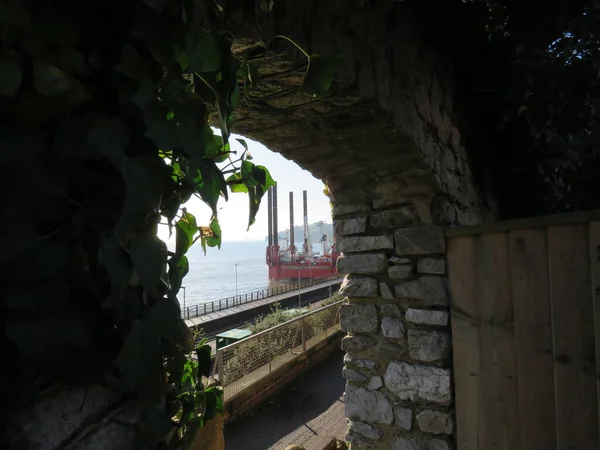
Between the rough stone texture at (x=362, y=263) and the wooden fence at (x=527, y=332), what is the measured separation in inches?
13.9

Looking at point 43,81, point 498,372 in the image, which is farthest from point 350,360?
point 43,81

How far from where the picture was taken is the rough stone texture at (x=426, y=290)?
197 centimetres

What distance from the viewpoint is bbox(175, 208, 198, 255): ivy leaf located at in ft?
2.47

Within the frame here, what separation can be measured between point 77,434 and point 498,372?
1733mm

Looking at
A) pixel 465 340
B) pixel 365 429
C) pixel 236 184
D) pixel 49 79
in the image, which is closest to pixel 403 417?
pixel 365 429

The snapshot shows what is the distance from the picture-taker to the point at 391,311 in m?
2.12

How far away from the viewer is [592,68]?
2107 millimetres

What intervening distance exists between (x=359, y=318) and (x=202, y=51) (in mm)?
1832

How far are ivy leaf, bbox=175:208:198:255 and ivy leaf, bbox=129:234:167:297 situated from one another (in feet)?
0.61

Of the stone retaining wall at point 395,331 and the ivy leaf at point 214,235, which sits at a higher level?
the ivy leaf at point 214,235

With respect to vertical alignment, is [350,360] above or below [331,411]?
above

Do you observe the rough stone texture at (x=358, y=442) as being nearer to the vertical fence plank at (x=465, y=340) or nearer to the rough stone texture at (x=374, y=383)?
the rough stone texture at (x=374, y=383)

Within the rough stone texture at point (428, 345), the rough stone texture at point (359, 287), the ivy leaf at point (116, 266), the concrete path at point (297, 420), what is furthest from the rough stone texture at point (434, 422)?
the concrete path at point (297, 420)

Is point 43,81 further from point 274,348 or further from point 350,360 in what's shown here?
point 274,348
